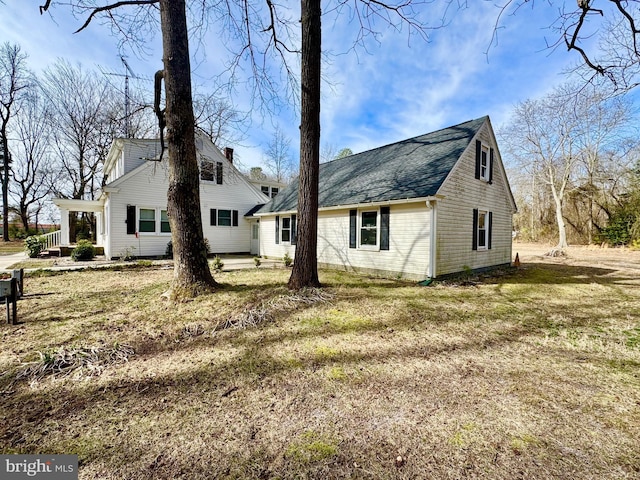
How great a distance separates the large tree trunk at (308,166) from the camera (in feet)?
20.0

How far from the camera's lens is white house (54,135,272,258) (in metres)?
13.3

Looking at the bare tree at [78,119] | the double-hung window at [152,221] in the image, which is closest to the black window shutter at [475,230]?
the double-hung window at [152,221]

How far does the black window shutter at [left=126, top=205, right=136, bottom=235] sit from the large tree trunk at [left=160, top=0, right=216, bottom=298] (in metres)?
9.88

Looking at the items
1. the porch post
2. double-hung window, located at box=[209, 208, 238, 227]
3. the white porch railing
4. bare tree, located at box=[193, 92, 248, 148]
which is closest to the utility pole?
the white porch railing

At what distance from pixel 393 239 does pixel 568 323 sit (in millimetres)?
5030

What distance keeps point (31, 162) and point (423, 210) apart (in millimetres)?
36008

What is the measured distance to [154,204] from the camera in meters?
14.3

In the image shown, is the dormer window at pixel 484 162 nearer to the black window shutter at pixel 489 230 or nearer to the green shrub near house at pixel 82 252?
the black window shutter at pixel 489 230

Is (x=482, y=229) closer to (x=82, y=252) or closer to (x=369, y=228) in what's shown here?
(x=369, y=228)

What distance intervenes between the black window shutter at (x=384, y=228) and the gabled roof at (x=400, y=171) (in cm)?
48

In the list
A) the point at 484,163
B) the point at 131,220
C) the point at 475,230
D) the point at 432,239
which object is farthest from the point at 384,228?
the point at 131,220

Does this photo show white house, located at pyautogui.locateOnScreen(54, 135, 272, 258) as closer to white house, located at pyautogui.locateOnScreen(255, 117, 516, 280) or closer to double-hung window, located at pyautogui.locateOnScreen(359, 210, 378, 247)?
white house, located at pyautogui.locateOnScreen(255, 117, 516, 280)

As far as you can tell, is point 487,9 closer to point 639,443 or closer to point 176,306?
point 639,443

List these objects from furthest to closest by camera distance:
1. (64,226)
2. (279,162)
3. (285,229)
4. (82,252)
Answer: (279,162), (64,226), (285,229), (82,252)
